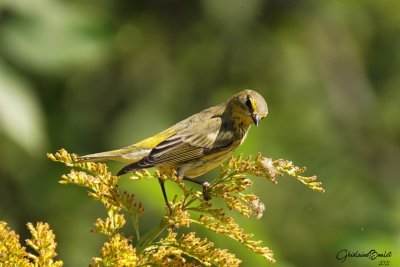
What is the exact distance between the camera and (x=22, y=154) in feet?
27.2

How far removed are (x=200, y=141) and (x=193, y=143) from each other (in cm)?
9

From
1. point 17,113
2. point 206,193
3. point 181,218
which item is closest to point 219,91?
point 17,113

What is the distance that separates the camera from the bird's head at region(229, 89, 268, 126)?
5.09 m

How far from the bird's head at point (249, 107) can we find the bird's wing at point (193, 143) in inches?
6.0

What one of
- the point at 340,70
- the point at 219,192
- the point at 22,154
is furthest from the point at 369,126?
the point at 219,192

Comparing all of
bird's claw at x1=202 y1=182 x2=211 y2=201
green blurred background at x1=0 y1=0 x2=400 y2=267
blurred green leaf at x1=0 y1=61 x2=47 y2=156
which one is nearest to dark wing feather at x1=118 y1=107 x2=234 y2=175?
bird's claw at x1=202 y1=182 x2=211 y2=201

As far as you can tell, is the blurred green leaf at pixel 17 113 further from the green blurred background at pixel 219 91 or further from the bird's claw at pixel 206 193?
the bird's claw at pixel 206 193

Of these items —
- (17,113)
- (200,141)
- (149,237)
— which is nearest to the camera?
(149,237)

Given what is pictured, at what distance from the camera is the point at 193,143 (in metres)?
5.10


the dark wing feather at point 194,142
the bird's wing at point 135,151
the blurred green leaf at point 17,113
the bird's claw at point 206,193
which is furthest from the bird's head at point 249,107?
the blurred green leaf at point 17,113

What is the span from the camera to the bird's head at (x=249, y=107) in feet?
16.7

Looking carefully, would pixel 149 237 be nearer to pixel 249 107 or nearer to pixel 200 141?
pixel 200 141

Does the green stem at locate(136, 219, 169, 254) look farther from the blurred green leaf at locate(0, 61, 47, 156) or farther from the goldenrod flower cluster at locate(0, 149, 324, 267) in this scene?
the blurred green leaf at locate(0, 61, 47, 156)

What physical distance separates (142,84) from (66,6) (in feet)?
8.44
